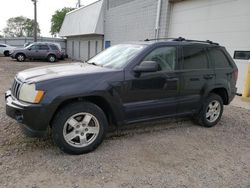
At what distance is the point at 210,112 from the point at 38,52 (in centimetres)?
1874

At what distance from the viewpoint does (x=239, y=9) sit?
8516 millimetres

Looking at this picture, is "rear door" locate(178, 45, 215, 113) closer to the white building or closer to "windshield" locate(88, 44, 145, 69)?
"windshield" locate(88, 44, 145, 69)

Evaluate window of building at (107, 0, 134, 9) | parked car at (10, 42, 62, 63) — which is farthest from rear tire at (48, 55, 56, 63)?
window of building at (107, 0, 134, 9)

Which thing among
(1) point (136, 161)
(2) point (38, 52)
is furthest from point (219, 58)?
(2) point (38, 52)

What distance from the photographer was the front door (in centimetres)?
389

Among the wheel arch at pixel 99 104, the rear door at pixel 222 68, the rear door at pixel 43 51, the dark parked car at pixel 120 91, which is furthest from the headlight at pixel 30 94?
the rear door at pixel 43 51

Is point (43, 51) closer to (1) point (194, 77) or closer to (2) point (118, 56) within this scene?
(2) point (118, 56)

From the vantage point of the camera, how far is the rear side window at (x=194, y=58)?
457cm

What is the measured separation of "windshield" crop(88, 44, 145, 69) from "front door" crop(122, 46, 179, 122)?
22cm

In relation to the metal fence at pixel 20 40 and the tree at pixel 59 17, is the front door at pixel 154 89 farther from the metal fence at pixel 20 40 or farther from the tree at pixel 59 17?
the tree at pixel 59 17

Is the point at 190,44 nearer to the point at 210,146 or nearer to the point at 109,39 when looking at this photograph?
the point at 210,146

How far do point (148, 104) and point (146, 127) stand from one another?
910 mm

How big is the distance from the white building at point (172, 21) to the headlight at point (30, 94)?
24.8 feet

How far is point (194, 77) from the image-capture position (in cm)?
460
